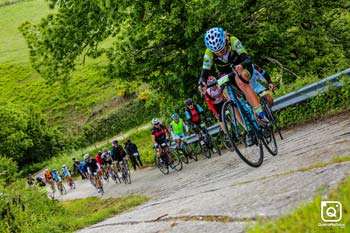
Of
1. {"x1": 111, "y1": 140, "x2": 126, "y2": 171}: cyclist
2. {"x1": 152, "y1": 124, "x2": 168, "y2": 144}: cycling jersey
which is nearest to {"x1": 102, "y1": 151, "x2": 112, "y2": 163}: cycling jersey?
{"x1": 111, "y1": 140, "x2": 126, "y2": 171}: cyclist

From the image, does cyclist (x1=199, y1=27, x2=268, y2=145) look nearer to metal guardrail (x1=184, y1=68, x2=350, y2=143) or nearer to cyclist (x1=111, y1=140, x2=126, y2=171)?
metal guardrail (x1=184, y1=68, x2=350, y2=143)

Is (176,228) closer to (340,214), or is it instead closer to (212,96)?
(340,214)

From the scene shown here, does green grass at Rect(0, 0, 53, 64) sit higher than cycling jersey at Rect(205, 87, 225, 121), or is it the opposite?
green grass at Rect(0, 0, 53, 64)

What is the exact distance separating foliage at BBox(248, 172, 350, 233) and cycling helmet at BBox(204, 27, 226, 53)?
4176mm

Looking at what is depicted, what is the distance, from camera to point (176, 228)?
4.71 metres

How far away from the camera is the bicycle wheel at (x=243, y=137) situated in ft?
24.0

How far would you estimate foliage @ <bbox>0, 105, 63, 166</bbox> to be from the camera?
56625mm

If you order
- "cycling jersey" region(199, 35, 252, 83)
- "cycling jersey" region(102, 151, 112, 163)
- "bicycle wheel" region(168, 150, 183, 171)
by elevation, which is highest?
"cycling jersey" region(199, 35, 252, 83)

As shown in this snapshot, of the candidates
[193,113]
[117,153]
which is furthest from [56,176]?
[193,113]

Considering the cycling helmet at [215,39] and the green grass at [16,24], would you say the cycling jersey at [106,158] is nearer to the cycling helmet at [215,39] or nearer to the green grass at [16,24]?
the cycling helmet at [215,39]

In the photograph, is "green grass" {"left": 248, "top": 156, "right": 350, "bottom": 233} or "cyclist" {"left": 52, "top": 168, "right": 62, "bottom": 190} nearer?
"green grass" {"left": 248, "top": 156, "right": 350, "bottom": 233}

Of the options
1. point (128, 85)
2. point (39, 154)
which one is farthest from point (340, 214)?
point (39, 154)

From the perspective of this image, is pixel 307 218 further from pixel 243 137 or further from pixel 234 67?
pixel 234 67

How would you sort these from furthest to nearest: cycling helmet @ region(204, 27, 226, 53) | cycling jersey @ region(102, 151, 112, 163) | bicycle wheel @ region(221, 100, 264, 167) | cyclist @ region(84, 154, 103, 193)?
cycling jersey @ region(102, 151, 112, 163)
cyclist @ region(84, 154, 103, 193)
bicycle wheel @ region(221, 100, 264, 167)
cycling helmet @ region(204, 27, 226, 53)
